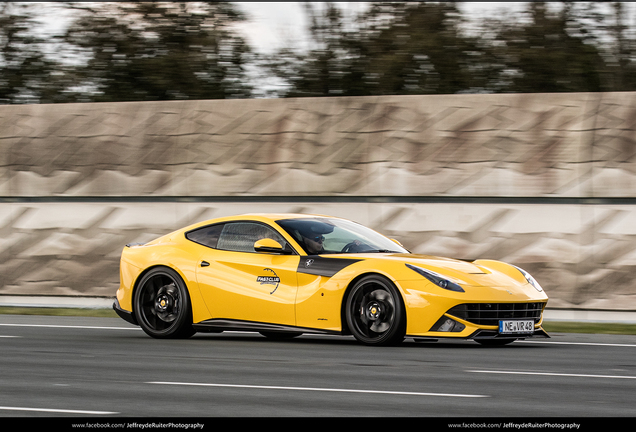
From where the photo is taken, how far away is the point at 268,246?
9758 millimetres

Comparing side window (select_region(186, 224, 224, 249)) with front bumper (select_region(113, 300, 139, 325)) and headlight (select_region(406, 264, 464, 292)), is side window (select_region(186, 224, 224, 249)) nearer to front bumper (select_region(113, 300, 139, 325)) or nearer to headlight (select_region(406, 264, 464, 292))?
front bumper (select_region(113, 300, 139, 325))

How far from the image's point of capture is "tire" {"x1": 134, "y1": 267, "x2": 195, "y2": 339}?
1035 cm

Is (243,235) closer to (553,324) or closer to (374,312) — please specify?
(374,312)

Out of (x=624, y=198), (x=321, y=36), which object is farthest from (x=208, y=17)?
(x=624, y=198)

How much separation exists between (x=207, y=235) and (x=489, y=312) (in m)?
3.29

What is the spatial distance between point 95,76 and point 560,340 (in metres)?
12.1

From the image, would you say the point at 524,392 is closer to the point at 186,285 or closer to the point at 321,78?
the point at 186,285

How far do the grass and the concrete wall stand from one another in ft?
3.04

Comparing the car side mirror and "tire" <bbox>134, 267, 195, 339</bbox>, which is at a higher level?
the car side mirror

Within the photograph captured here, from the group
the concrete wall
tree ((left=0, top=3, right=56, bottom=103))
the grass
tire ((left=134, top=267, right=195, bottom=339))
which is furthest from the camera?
tree ((left=0, top=3, right=56, bottom=103))

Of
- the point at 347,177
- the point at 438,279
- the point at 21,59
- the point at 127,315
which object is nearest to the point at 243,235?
the point at 127,315

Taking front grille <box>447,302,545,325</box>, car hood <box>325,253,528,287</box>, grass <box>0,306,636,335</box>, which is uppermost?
car hood <box>325,253,528,287</box>

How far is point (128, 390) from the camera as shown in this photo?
22.3 ft

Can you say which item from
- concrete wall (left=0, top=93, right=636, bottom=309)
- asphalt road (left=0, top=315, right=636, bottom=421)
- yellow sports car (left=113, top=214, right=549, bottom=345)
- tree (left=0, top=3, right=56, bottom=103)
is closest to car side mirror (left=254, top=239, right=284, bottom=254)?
yellow sports car (left=113, top=214, right=549, bottom=345)
